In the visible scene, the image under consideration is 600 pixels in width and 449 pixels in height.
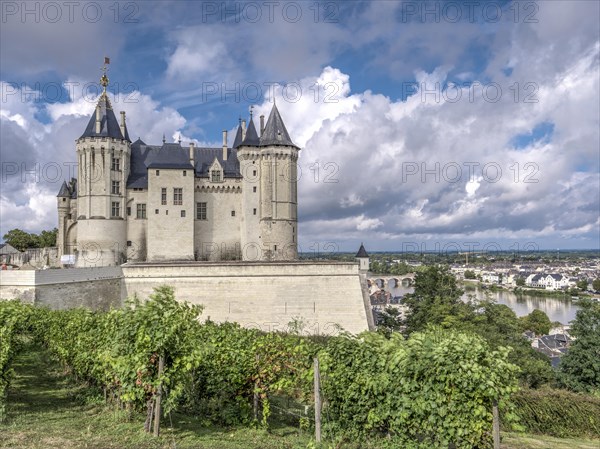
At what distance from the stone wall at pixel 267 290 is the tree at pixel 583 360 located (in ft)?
37.8

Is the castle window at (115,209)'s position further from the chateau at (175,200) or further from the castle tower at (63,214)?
the castle tower at (63,214)

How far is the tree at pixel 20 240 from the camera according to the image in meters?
52.9

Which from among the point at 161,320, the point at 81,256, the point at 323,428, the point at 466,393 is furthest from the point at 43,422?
the point at 81,256

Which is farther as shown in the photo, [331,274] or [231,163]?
[231,163]

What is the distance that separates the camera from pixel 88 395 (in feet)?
33.7

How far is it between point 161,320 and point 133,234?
29.6 m

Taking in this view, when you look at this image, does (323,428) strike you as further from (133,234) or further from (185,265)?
(133,234)

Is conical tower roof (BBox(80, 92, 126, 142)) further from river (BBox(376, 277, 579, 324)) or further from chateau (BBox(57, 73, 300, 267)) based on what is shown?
river (BBox(376, 277, 579, 324))

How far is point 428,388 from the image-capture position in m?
6.42

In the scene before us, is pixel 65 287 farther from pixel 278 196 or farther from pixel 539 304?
pixel 539 304

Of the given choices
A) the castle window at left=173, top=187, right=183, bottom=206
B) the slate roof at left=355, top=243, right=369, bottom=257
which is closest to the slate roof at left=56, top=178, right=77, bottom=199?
the castle window at left=173, top=187, right=183, bottom=206

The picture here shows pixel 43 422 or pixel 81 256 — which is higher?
pixel 81 256

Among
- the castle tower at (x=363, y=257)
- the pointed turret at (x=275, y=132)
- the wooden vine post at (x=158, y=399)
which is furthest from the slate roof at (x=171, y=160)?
the wooden vine post at (x=158, y=399)

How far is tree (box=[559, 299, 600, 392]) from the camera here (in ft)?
74.9
